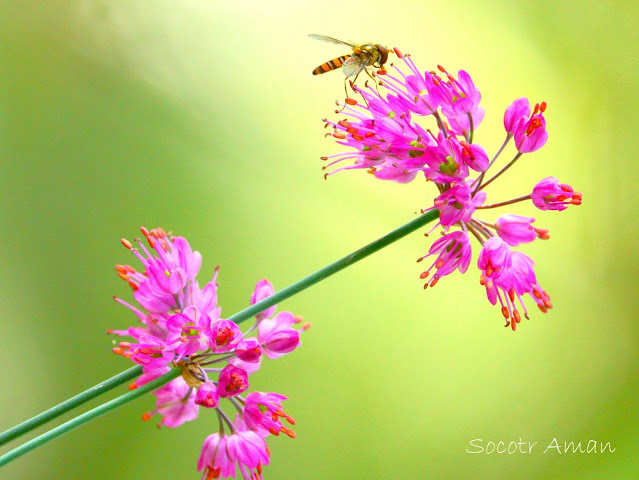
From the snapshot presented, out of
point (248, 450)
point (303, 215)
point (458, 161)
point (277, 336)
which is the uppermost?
Result: point (303, 215)

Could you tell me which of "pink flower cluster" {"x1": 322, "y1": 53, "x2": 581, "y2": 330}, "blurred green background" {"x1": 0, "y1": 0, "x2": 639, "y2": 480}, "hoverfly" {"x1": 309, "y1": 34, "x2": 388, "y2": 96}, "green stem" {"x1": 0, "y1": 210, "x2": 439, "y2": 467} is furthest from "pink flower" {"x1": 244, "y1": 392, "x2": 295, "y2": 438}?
"blurred green background" {"x1": 0, "y1": 0, "x2": 639, "y2": 480}

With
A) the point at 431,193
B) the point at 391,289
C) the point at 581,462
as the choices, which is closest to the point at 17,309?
the point at 391,289

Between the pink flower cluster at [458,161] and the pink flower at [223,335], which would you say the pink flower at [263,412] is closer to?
the pink flower at [223,335]

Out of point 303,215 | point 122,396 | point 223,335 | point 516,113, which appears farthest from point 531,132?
point 303,215

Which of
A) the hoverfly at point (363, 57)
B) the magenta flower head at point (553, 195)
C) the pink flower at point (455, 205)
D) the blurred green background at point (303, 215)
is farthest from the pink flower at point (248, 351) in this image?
the blurred green background at point (303, 215)

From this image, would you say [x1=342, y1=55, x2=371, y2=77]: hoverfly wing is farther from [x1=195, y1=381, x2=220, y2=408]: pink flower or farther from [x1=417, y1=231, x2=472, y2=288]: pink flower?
[x1=195, y1=381, x2=220, y2=408]: pink flower

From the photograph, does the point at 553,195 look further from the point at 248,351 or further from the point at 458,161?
the point at 248,351
